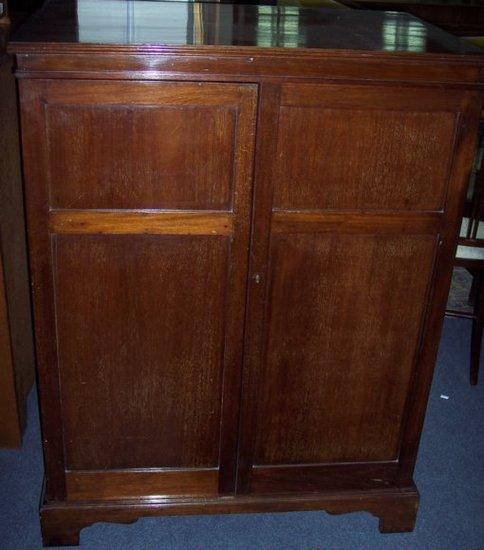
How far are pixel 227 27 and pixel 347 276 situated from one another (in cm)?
72

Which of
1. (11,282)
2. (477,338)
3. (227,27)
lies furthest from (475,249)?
(11,282)

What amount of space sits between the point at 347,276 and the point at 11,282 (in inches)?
44.4

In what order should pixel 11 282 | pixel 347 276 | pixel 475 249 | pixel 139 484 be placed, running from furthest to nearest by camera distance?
pixel 475 249
pixel 11 282
pixel 139 484
pixel 347 276

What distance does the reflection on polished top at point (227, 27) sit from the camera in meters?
1.56

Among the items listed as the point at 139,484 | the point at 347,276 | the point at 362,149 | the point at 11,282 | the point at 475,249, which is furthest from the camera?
the point at 475,249

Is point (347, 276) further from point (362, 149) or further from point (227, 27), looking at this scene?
point (227, 27)

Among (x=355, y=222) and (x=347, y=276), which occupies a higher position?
(x=355, y=222)

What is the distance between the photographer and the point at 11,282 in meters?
2.24

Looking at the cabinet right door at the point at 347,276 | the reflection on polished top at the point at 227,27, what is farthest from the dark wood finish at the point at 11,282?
the cabinet right door at the point at 347,276

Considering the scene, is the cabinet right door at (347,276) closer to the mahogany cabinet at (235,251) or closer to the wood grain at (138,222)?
the mahogany cabinet at (235,251)

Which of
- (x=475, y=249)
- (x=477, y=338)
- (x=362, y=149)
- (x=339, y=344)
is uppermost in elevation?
(x=362, y=149)

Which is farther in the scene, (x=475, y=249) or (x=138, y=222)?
(x=475, y=249)

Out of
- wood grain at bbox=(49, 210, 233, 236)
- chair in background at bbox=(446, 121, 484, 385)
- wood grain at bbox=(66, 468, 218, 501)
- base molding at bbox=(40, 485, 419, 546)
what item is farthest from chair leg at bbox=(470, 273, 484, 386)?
wood grain at bbox=(49, 210, 233, 236)

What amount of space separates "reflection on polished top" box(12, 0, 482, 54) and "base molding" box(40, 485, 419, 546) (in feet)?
4.04
